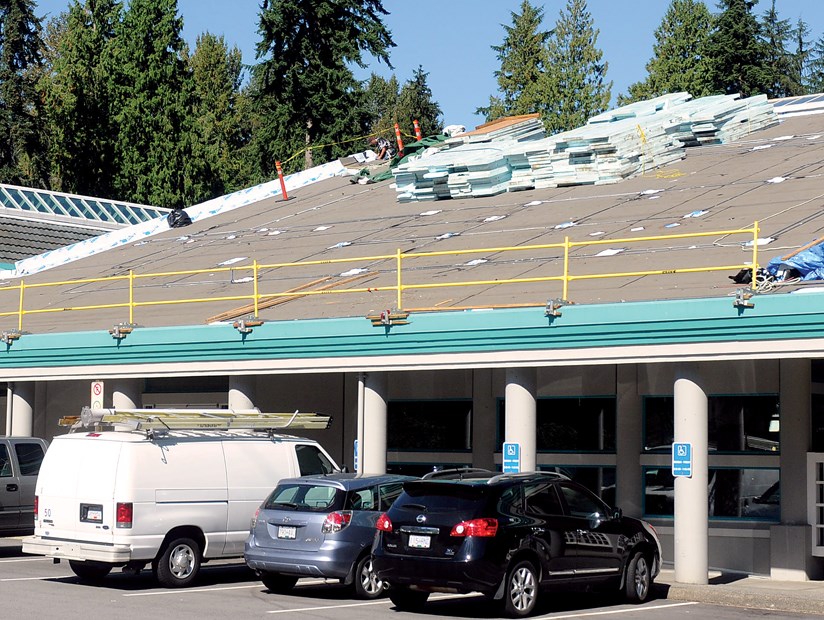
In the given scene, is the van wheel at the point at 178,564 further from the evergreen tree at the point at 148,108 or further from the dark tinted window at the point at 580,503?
the evergreen tree at the point at 148,108

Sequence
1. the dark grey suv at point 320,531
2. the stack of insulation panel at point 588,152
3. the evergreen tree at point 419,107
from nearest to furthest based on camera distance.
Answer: the dark grey suv at point 320,531
the stack of insulation panel at point 588,152
the evergreen tree at point 419,107

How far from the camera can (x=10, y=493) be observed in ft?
66.6

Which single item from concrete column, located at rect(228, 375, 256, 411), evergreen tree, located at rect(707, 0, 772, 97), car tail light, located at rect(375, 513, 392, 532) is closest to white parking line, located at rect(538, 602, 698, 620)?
car tail light, located at rect(375, 513, 392, 532)

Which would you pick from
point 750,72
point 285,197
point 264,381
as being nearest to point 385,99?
point 750,72

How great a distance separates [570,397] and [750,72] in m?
57.8

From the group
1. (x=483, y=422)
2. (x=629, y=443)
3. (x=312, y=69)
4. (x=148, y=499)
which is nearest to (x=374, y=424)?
(x=483, y=422)

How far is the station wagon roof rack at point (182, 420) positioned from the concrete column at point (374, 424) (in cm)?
88

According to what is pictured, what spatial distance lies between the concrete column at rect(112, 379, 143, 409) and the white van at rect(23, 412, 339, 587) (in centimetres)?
592

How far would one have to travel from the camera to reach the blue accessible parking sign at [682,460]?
57.0 feet

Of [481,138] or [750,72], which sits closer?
[481,138]

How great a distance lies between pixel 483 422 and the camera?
22.9 meters

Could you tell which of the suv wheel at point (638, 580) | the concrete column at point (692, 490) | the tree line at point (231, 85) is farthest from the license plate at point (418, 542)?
the tree line at point (231, 85)

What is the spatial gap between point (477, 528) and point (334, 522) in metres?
2.34

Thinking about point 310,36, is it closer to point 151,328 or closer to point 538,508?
point 151,328
